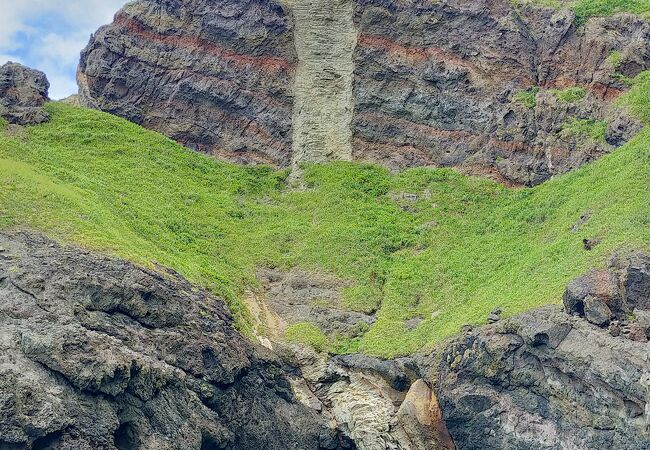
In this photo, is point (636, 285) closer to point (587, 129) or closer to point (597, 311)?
point (597, 311)

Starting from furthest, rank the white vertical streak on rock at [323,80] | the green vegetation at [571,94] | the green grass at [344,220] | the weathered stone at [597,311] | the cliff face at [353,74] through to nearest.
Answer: the white vertical streak on rock at [323,80] < the cliff face at [353,74] < the green vegetation at [571,94] < the green grass at [344,220] < the weathered stone at [597,311]

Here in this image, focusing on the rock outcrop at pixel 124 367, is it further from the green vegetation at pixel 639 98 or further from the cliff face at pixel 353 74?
the green vegetation at pixel 639 98

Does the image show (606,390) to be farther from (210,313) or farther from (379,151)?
(379,151)

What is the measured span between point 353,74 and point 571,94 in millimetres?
11555

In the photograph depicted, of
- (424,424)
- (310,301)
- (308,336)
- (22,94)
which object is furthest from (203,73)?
(424,424)

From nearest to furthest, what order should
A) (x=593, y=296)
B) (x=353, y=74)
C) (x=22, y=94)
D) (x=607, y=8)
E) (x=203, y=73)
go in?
1. (x=593, y=296)
2. (x=607, y=8)
3. (x=22, y=94)
4. (x=353, y=74)
5. (x=203, y=73)

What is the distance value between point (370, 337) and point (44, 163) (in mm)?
15979

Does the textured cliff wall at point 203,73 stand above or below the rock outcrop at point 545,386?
above

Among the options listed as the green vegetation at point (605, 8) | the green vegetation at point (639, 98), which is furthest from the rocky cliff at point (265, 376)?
the green vegetation at point (605, 8)

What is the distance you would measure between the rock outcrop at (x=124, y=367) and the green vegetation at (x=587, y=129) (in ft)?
70.8

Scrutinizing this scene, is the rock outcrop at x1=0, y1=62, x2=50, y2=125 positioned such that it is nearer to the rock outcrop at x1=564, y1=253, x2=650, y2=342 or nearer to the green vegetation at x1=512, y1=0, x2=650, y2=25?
the green vegetation at x1=512, y1=0, x2=650, y2=25

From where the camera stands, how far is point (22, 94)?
48406mm

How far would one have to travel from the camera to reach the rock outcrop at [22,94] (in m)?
46.7

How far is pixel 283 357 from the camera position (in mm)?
31281
